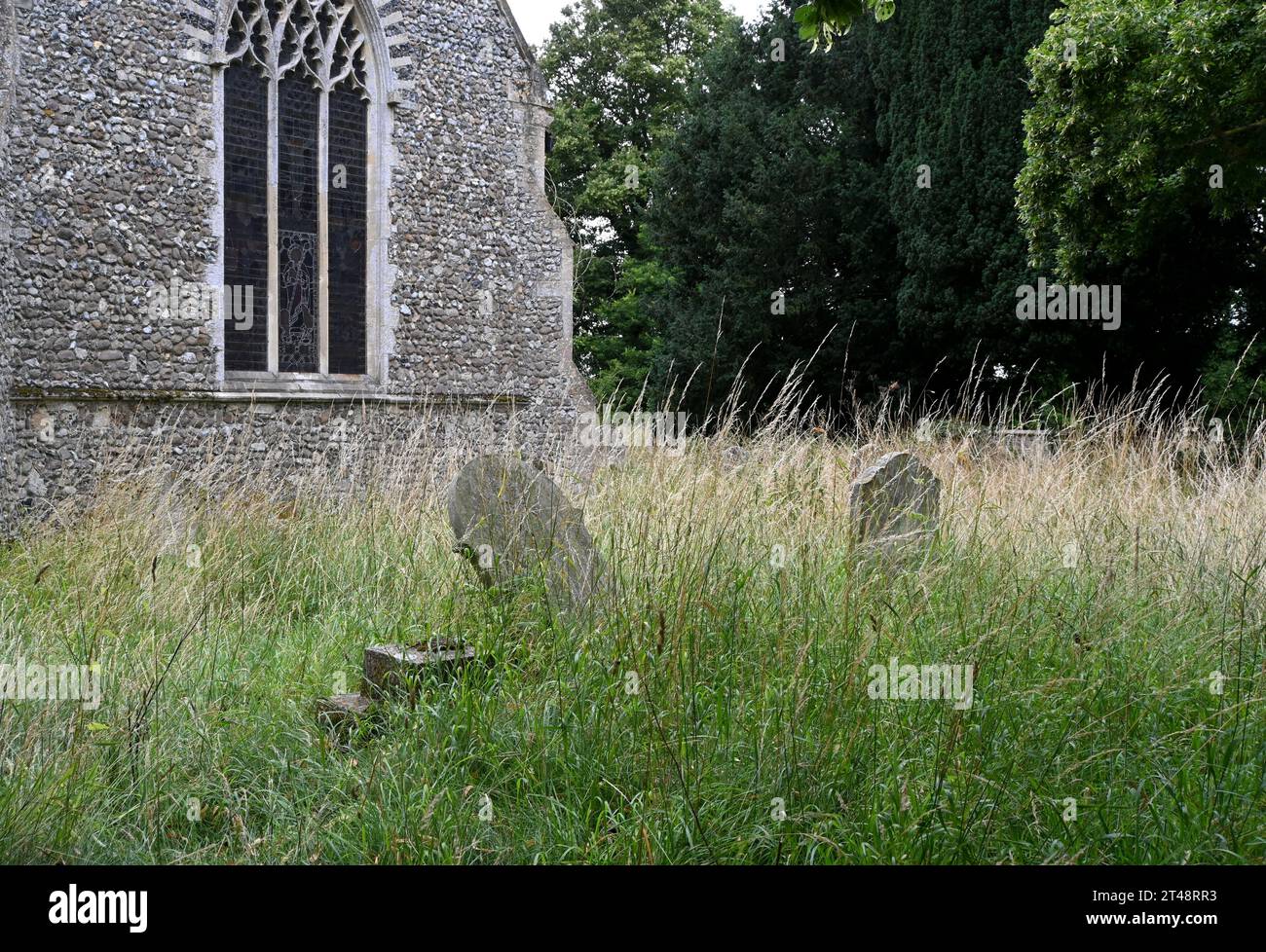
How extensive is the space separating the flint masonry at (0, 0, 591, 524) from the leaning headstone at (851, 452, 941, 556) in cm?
747

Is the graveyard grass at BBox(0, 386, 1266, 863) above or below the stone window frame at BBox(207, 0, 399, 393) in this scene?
below

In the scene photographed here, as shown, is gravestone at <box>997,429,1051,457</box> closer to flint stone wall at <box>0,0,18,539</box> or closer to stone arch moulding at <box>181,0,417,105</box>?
stone arch moulding at <box>181,0,417,105</box>

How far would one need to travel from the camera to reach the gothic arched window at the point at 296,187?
1230 centimetres

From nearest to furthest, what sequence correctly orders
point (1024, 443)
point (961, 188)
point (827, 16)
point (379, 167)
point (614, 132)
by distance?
1. point (827, 16)
2. point (1024, 443)
3. point (379, 167)
4. point (961, 188)
5. point (614, 132)

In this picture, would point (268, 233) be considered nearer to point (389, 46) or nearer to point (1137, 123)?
point (389, 46)

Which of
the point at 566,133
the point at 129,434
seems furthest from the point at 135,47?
the point at 566,133

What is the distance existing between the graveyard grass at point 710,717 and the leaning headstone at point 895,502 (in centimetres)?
17

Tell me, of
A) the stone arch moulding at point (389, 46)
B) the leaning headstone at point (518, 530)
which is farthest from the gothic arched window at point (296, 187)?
the leaning headstone at point (518, 530)

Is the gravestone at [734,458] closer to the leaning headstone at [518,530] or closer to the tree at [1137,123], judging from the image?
the leaning headstone at [518,530]

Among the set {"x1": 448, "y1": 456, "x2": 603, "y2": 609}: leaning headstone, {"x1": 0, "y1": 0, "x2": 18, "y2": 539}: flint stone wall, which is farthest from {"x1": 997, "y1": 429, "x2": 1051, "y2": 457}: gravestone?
{"x1": 0, "y1": 0, "x2": 18, "y2": 539}: flint stone wall

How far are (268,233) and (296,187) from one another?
71cm

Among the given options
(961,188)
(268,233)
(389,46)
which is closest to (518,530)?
(268,233)

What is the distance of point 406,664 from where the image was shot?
14.0ft

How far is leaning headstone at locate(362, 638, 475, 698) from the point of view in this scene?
424 centimetres
